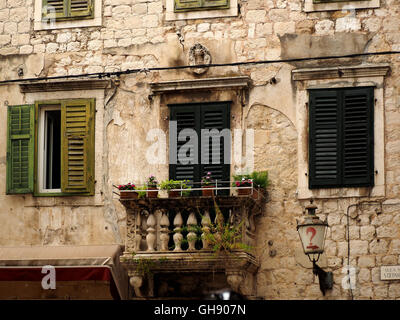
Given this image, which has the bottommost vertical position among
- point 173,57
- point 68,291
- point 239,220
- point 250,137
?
point 68,291

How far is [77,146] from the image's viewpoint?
19.5 meters

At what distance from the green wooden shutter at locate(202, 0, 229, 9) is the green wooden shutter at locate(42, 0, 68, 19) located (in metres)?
2.63

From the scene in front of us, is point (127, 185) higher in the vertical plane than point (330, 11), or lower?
lower

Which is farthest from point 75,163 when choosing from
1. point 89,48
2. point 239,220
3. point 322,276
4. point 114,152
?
point 322,276

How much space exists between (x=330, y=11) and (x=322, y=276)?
459 centimetres

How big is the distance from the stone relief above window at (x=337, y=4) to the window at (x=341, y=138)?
1.44 metres

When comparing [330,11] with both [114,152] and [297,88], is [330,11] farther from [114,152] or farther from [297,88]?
[114,152]

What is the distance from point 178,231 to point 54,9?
4.98m

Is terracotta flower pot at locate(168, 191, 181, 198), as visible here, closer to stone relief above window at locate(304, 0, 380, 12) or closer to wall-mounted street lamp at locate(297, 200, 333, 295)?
wall-mounted street lamp at locate(297, 200, 333, 295)

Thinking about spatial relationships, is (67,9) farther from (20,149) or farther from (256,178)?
(256,178)

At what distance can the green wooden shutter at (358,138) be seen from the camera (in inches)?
718

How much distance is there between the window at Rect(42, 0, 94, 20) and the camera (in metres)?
19.9

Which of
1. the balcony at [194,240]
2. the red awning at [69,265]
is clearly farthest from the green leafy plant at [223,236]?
the red awning at [69,265]

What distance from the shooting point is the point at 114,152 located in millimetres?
19375
